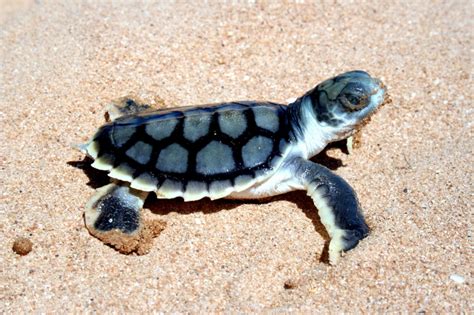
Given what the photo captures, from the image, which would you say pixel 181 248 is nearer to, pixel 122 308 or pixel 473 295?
pixel 122 308

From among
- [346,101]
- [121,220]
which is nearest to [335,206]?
[346,101]

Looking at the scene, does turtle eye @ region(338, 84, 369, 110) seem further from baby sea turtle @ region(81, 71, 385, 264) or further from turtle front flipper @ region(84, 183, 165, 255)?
turtle front flipper @ region(84, 183, 165, 255)

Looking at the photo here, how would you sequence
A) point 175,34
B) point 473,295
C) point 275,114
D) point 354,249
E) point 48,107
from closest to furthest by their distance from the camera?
point 473,295, point 354,249, point 275,114, point 48,107, point 175,34

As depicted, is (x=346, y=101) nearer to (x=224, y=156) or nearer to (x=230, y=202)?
(x=224, y=156)

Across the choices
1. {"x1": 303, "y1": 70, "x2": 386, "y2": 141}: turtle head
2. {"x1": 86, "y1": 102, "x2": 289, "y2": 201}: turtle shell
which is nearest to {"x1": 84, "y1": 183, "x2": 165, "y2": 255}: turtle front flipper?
{"x1": 86, "y1": 102, "x2": 289, "y2": 201}: turtle shell

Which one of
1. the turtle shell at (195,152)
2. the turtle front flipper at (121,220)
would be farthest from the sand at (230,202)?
the turtle shell at (195,152)

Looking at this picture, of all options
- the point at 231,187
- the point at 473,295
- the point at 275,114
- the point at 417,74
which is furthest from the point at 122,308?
the point at 417,74
